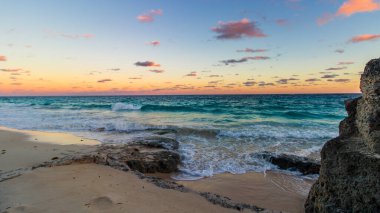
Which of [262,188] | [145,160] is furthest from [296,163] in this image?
[145,160]

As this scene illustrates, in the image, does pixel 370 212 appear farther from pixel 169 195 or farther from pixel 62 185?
pixel 62 185

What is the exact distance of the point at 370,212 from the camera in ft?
11.5

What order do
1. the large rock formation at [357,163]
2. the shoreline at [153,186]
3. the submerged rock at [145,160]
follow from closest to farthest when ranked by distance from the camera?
the large rock formation at [357,163], the shoreline at [153,186], the submerged rock at [145,160]

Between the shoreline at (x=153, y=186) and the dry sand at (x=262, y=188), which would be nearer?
the shoreline at (x=153, y=186)

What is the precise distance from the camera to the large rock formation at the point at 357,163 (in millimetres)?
3613

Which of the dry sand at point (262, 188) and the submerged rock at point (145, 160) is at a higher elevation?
the submerged rock at point (145, 160)

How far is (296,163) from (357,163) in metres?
4.34

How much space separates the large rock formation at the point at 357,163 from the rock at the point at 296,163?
3216mm

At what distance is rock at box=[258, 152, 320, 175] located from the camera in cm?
777

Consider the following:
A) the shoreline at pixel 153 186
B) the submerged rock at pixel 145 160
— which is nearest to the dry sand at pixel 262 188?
the shoreline at pixel 153 186

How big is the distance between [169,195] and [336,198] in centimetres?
257

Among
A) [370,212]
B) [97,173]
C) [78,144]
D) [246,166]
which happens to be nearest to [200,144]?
[246,166]

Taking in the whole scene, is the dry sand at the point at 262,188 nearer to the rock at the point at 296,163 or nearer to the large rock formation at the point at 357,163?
the rock at the point at 296,163

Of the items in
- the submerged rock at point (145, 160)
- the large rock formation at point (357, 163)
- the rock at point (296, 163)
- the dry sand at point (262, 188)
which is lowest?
the dry sand at point (262, 188)
